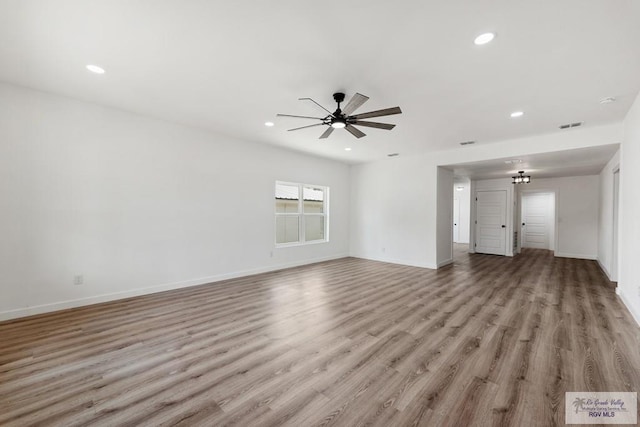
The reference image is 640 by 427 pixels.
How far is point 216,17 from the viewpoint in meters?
2.05

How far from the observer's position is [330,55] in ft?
8.15

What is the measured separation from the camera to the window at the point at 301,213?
6.32 meters

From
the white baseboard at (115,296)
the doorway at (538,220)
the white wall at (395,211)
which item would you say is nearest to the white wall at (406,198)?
the white wall at (395,211)

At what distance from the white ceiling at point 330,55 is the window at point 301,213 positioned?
8.58ft

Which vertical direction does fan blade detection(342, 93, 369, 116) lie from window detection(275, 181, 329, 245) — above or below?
above

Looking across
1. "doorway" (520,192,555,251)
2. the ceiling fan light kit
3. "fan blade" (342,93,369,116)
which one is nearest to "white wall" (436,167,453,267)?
the ceiling fan light kit

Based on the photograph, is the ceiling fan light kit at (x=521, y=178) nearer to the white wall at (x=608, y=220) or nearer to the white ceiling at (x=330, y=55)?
the white wall at (x=608, y=220)

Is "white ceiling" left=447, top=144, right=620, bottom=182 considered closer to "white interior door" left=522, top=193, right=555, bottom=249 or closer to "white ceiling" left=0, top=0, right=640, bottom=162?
"white ceiling" left=0, top=0, right=640, bottom=162

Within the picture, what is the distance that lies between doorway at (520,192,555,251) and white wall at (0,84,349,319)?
10.0 meters

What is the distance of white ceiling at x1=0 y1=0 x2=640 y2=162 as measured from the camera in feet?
6.46

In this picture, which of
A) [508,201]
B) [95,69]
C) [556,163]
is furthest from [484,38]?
[508,201]

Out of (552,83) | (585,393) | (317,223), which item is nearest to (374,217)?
(317,223)

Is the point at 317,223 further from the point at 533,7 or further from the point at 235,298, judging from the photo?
the point at 533,7

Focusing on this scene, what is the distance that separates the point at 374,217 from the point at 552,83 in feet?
15.8
